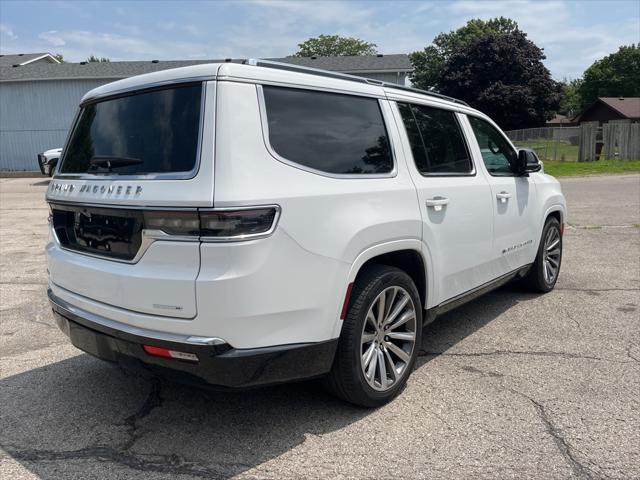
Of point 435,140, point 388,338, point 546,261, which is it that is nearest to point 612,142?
point 546,261

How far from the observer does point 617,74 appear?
77.2 meters

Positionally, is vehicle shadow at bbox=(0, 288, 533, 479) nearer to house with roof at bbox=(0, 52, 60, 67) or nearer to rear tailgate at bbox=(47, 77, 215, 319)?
rear tailgate at bbox=(47, 77, 215, 319)

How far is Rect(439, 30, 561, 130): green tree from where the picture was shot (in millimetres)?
48500

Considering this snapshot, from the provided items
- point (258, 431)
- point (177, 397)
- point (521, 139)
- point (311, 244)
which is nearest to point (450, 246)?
point (311, 244)

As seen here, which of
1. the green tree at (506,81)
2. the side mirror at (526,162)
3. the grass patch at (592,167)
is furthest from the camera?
the green tree at (506,81)

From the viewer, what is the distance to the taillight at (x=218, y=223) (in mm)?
2467

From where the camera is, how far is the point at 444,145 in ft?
13.3

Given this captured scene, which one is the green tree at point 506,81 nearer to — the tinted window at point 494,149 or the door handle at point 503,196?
the tinted window at point 494,149

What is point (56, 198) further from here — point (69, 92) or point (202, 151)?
point (69, 92)

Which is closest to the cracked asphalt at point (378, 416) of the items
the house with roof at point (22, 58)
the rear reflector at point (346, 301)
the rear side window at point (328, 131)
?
the rear reflector at point (346, 301)

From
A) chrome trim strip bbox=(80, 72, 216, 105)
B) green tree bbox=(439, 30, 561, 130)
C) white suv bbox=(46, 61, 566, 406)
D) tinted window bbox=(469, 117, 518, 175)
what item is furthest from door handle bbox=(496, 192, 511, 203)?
green tree bbox=(439, 30, 561, 130)

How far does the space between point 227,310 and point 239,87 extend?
1093 millimetres

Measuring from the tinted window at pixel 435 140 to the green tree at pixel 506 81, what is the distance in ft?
156

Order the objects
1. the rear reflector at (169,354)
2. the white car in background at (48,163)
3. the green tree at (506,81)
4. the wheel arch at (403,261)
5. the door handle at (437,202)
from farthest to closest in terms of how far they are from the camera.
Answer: the green tree at (506,81) < the white car in background at (48,163) < the door handle at (437,202) < the wheel arch at (403,261) < the rear reflector at (169,354)
